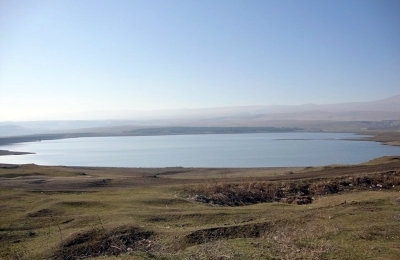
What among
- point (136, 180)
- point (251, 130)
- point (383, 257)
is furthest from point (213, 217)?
point (251, 130)

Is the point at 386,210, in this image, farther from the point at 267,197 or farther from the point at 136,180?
the point at 136,180

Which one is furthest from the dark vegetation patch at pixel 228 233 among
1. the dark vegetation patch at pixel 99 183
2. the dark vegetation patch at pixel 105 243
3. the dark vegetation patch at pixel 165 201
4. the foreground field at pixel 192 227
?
the dark vegetation patch at pixel 99 183

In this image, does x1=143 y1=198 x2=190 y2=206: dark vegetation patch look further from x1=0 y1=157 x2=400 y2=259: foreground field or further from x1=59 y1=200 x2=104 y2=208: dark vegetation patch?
x1=59 y1=200 x2=104 y2=208: dark vegetation patch

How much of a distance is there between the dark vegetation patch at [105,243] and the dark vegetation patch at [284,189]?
31.1 ft

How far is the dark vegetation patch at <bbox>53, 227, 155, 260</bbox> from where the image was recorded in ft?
46.1

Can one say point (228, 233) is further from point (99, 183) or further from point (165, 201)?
point (99, 183)

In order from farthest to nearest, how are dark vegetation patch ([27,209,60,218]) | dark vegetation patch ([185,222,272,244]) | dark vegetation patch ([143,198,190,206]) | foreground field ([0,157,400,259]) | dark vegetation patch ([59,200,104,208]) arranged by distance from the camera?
dark vegetation patch ([143,198,190,206])
dark vegetation patch ([59,200,104,208])
dark vegetation patch ([27,209,60,218])
dark vegetation patch ([185,222,272,244])
foreground field ([0,157,400,259])

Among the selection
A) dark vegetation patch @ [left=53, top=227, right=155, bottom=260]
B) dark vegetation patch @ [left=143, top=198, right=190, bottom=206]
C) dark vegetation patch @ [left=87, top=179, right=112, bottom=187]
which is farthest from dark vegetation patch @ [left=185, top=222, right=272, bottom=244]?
dark vegetation patch @ [left=87, top=179, right=112, bottom=187]

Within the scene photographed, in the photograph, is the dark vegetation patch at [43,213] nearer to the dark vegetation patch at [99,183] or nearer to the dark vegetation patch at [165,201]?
the dark vegetation patch at [165,201]

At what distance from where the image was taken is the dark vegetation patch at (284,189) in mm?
25875

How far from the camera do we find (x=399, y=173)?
3122 centimetres

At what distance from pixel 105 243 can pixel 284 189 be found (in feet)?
56.3

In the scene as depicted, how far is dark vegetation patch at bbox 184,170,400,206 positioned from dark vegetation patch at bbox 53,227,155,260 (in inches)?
373

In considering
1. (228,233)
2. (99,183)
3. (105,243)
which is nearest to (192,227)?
(228,233)
